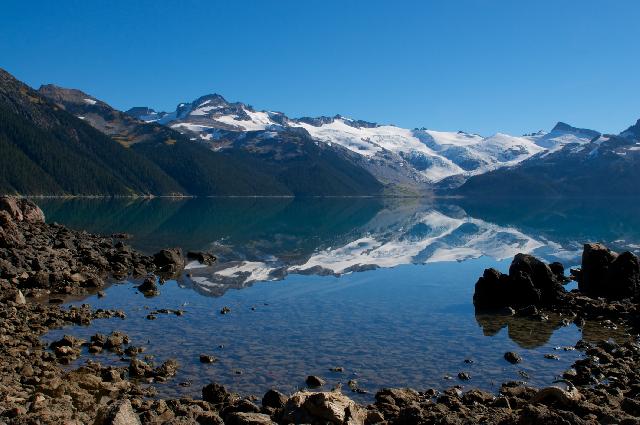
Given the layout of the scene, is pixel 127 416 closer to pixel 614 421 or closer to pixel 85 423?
pixel 85 423

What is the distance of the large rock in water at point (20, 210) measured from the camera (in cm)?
8356

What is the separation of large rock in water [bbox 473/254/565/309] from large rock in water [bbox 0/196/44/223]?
68.2 metres

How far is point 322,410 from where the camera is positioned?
18.4 metres

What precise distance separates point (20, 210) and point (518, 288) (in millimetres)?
76256

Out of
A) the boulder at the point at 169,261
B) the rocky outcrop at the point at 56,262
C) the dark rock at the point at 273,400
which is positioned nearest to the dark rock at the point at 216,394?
the dark rock at the point at 273,400

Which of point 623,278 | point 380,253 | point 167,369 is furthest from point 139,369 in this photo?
point 380,253

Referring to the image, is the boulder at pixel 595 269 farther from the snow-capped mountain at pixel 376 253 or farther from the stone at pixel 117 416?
the stone at pixel 117 416

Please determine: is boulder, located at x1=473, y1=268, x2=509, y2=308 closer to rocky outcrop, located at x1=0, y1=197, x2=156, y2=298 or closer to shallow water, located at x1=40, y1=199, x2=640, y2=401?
shallow water, located at x1=40, y1=199, x2=640, y2=401

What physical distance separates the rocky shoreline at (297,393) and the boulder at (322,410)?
38 mm

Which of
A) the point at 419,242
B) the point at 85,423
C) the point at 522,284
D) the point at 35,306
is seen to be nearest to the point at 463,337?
the point at 522,284

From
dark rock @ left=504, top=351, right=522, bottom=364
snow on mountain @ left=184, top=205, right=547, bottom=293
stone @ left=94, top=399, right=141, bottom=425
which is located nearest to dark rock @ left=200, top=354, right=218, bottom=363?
stone @ left=94, top=399, right=141, bottom=425

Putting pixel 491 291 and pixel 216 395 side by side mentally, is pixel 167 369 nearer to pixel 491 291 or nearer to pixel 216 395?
pixel 216 395

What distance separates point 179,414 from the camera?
806 inches

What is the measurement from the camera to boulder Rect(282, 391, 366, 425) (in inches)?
721
